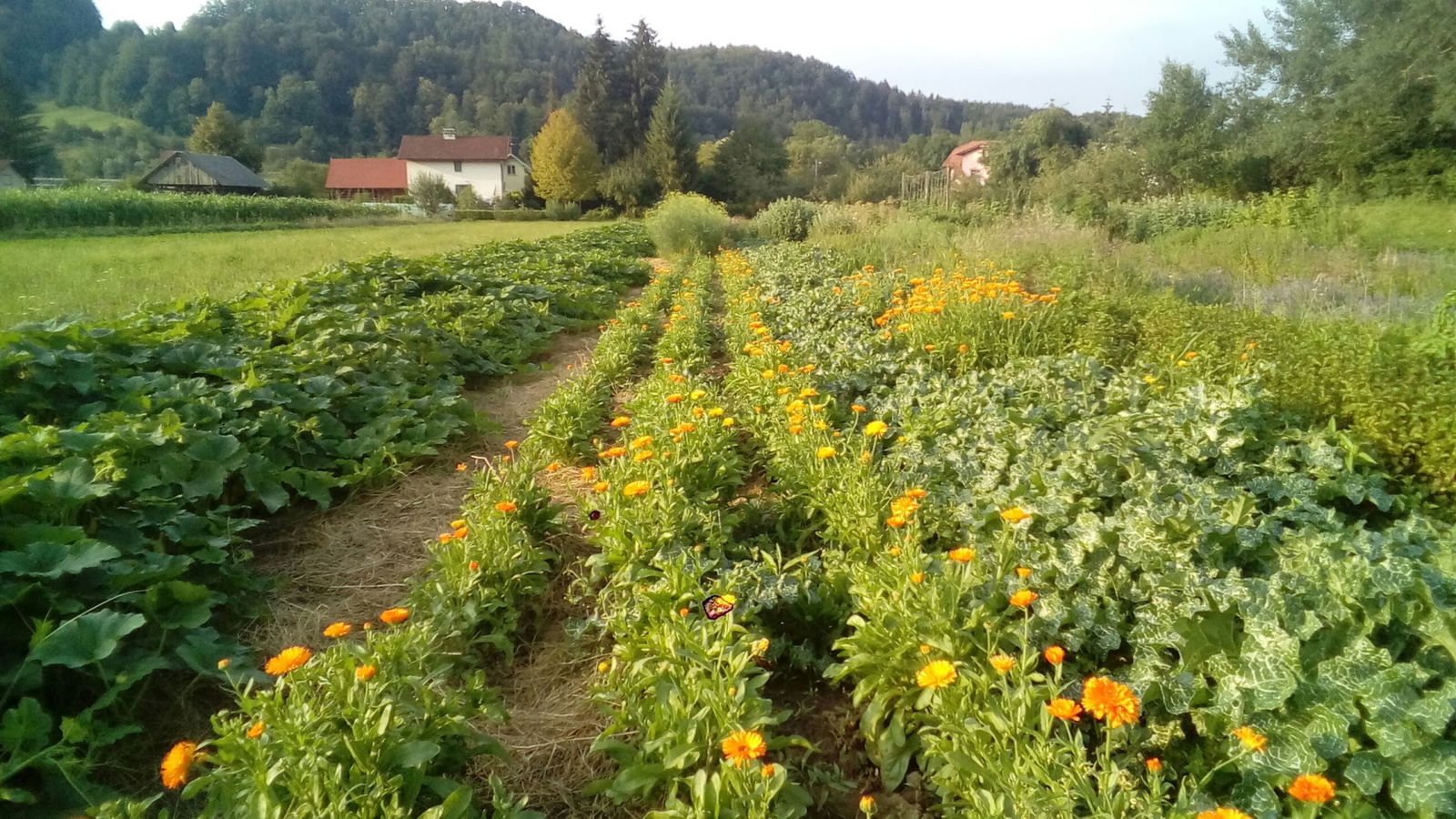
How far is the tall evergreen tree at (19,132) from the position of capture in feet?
137

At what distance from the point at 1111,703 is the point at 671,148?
44972mm

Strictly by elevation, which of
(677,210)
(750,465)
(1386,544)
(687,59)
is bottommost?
(750,465)

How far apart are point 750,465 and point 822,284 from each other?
5116 mm

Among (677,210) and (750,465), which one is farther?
(677,210)

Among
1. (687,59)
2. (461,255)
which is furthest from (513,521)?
(687,59)

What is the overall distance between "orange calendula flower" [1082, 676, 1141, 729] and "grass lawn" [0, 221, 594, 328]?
282 inches

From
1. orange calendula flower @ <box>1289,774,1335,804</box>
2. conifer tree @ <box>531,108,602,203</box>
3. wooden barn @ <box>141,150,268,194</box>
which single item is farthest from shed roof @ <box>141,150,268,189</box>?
orange calendula flower @ <box>1289,774,1335,804</box>

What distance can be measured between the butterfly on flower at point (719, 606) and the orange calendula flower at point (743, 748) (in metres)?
0.52

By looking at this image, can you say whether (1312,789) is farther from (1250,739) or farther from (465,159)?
(465,159)

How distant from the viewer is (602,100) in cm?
5128

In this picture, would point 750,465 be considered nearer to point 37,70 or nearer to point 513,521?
point 513,521

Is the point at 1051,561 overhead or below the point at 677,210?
below

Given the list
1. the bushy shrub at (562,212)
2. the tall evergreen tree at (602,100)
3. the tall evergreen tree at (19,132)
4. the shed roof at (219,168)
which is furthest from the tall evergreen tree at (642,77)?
the tall evergreen tree at (19,132)

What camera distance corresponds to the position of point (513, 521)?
3041 millimetres
